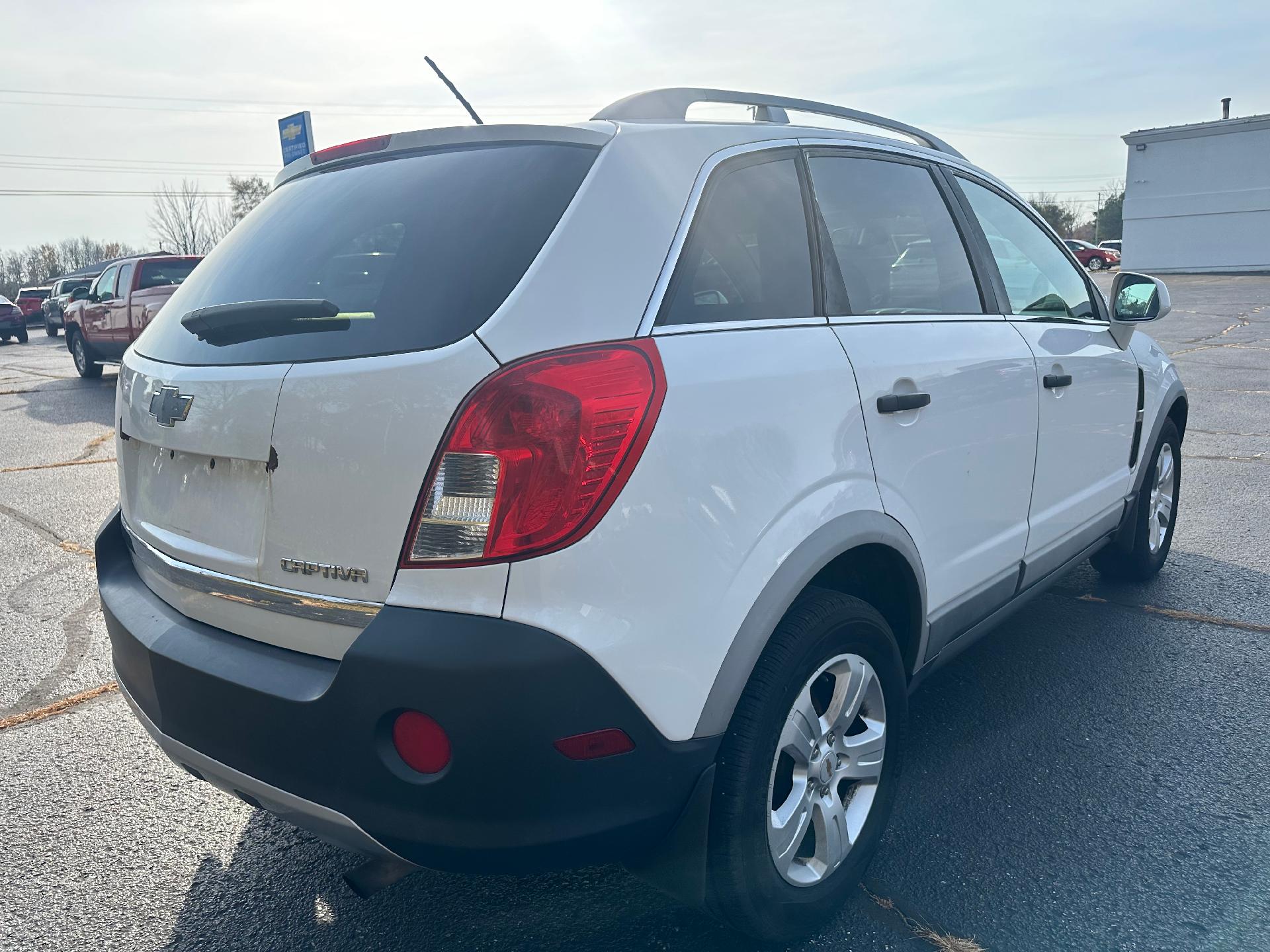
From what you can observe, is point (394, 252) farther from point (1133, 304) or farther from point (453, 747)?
point (1133, 304)

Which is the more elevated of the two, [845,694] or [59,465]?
[845,694]

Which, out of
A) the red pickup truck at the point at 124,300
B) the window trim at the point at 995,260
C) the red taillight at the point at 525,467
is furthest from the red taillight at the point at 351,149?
the red pickup truck at the point at 124,300

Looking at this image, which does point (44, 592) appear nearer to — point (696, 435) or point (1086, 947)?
point (696, 435)

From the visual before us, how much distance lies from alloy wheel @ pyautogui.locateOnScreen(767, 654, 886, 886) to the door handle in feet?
1.92

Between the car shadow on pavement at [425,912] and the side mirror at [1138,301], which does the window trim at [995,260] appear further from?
the car shadow on pavement at [425,912]

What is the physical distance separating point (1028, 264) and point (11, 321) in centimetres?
3252

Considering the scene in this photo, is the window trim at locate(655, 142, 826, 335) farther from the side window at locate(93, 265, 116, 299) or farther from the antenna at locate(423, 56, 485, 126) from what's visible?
the side window at locate(93, 265, 116, 299)

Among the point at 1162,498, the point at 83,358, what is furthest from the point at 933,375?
the point at 83,358

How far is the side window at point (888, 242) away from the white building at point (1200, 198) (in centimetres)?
4584

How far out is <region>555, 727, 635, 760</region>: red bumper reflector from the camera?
1.75 meters

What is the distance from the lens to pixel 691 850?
75.9 inches

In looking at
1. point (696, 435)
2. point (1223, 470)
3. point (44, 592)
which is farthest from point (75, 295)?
point (696, 435)

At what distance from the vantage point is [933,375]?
2.57m

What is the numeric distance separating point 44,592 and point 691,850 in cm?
412
